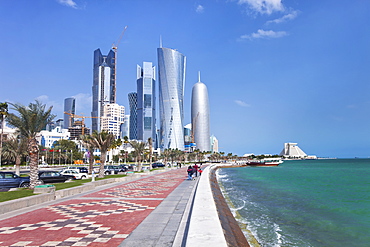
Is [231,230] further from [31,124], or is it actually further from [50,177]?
[50,177]

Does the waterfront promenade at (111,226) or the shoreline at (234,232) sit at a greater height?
the waterfront promenade at (111,226)

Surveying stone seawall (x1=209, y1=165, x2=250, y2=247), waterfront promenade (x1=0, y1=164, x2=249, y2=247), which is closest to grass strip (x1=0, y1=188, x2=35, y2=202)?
waterfront promenade (x1=0, y1=164, x2=249, y2=247)

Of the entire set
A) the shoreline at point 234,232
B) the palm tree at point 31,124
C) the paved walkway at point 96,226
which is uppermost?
the palm tree at point 31,124

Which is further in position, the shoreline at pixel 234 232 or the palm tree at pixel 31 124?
the palm tree at pixel 31 124

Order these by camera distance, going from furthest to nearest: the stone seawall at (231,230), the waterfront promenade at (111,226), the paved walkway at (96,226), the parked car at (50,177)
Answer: the parked car at (50,177), the stone seawall at (231,230), the paved walkway at (96,226), the waterfront promenade at (111,226)

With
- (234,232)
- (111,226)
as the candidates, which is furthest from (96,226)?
(234,232)

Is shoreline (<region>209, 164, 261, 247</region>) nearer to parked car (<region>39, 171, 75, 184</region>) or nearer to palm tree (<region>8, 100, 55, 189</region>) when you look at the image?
palm tree (<region>8, 100, 55, 189</region>)

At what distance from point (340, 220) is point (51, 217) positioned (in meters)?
15.1

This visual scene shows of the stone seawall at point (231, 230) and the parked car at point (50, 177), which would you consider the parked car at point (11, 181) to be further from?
the stone seawall at point (231, 230)

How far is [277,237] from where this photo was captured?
1172 centimetres

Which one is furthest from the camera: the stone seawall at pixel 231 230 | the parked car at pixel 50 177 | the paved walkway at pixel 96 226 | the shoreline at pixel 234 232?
the parked car at pixel 50 177

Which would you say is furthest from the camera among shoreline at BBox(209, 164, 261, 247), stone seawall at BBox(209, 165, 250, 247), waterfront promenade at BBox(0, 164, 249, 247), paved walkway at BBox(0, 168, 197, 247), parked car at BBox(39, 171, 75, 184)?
parked car at BBox(39, 171, 75, 184)

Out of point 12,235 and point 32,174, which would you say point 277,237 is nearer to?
point 12,235

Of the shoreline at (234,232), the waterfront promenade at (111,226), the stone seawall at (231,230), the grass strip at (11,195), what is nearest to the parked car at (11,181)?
the grass strip at (11,195)
